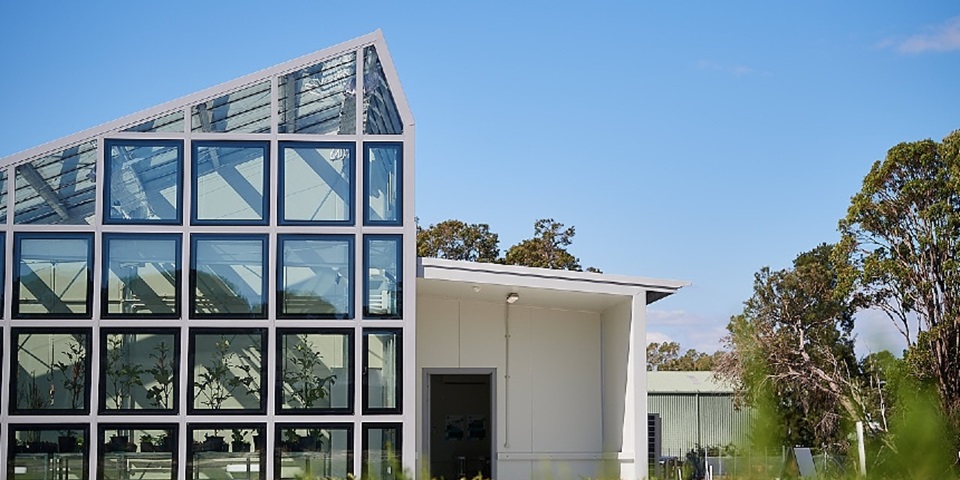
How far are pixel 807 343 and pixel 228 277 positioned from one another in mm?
23999

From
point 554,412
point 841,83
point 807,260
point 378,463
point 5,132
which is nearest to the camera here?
point 378,463

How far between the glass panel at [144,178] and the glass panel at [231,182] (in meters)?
0.23

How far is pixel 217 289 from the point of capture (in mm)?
14406

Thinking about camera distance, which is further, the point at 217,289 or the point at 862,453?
the point at 217,289

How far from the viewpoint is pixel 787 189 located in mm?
29906

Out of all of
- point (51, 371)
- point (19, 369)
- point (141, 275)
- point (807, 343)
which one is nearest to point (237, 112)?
point (141, 275)

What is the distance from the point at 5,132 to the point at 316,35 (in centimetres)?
658

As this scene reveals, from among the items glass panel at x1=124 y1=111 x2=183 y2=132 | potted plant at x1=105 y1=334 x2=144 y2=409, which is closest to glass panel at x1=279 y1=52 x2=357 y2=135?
glass panel at x1=124 y1=111 x2=183 y2=132

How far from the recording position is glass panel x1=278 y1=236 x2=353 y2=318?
567 inches

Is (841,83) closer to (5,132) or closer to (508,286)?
(508,286)

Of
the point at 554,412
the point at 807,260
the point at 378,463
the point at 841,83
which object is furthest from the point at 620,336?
the point at 807,260

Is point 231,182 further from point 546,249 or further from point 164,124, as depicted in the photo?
point 546,249

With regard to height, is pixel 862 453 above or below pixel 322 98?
below

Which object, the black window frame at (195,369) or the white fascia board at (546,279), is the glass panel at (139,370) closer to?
the black window frame at (195,369)
